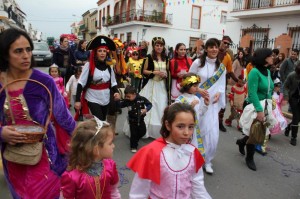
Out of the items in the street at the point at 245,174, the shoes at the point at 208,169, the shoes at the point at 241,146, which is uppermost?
the shoes at the point at 241,146

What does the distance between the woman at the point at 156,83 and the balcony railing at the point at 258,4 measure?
42.8 ft

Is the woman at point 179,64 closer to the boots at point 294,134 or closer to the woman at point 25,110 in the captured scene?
the boots at point 294,134

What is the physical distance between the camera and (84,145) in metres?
2.05

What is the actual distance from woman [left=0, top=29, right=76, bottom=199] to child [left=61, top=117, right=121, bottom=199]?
0.35m

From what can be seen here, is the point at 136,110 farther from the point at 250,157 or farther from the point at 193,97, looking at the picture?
the point at 250,157

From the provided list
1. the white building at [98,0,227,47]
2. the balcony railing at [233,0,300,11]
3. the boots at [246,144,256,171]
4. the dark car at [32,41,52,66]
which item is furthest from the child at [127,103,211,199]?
the white building at [98,0,227,47]

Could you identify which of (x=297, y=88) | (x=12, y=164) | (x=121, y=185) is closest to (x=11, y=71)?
(x=12, y=164)

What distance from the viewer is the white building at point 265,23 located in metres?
15.9

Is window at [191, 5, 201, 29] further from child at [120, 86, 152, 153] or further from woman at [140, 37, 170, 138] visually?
child at [120, 86, 152, 153]

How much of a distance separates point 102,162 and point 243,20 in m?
19.0

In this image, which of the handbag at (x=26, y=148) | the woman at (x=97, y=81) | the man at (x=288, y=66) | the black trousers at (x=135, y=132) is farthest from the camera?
the man at (x=288, y=66)

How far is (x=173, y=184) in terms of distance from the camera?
2.29 meters

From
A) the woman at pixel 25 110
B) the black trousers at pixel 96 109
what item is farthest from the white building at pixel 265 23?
the woman at pixel 25 110

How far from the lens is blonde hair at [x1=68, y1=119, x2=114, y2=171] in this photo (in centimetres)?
205
